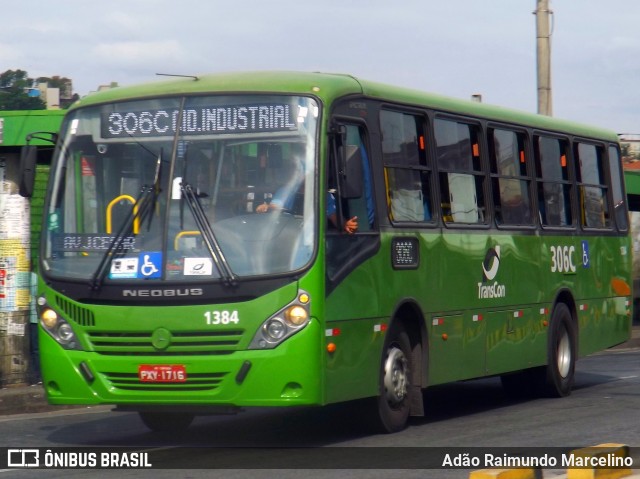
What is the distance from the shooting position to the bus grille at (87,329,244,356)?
9.40 metres

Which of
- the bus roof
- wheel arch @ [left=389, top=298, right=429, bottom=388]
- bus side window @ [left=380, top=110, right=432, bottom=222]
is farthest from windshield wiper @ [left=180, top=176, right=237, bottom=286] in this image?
wheel arch @ [left=389, top=298, right=429, bottom=388]

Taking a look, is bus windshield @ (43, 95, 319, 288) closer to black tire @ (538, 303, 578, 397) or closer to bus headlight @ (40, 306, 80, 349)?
bus headlight @ (40, 306, 80, 349)

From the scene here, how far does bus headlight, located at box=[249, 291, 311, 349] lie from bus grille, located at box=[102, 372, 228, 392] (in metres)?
0.39

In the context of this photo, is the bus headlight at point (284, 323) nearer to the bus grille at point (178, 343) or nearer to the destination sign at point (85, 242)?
the bus grille at point (178, 343)

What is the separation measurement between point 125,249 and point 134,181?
547mm

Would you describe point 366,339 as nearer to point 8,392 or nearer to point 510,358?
point 510,358

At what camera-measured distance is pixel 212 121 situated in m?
9.81

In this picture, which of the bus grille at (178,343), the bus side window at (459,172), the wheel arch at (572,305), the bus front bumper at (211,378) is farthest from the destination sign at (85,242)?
the wheel arch at (572,305)

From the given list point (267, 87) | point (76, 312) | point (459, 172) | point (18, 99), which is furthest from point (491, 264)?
point (18, 99)

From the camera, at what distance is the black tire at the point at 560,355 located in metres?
14.2

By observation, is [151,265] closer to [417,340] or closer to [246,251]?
[246,251]

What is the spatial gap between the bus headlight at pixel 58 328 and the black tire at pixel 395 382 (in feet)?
8.26

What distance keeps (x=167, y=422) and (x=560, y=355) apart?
17.0 ft

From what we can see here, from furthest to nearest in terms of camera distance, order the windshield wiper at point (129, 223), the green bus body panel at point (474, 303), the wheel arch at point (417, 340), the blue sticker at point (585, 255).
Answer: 1. the blue sticker at point (585, 255)
2. the wheel arch at point (417, 340)
3. the green bus body panel at point (474, 303)
4. the windshield wiper at point (129, 223)
